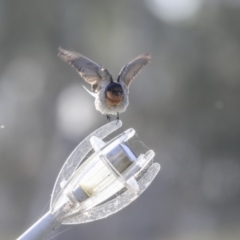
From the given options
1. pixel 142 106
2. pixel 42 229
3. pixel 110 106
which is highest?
pixel 142 106

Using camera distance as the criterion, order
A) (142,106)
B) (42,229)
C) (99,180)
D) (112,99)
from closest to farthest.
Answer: (42,229) → (99,180) → (112,99) → (142,106)

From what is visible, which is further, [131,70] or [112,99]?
[131,70]

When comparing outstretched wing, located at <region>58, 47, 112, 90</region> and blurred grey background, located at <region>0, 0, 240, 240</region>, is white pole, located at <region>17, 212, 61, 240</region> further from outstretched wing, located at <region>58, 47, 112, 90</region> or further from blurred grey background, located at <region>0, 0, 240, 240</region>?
blurred grey background, located at <region>0, 0, 240, 240</region>

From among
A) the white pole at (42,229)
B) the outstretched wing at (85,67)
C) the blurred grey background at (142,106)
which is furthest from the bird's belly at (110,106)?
the blurred grey background at (142,106)

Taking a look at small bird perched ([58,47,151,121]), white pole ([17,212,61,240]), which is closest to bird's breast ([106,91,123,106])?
small bird perched ([58,47,151,121])

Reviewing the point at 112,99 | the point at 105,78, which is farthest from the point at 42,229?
the point at 105,78

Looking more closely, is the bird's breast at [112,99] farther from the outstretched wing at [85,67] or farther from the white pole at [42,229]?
the white pole at [42,229]

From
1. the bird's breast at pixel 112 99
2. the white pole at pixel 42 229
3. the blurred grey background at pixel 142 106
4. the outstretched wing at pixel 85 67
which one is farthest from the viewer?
the blurred grey background at pixel 142 106

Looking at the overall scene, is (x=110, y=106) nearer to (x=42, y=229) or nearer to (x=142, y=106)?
(x=42, y=229)
